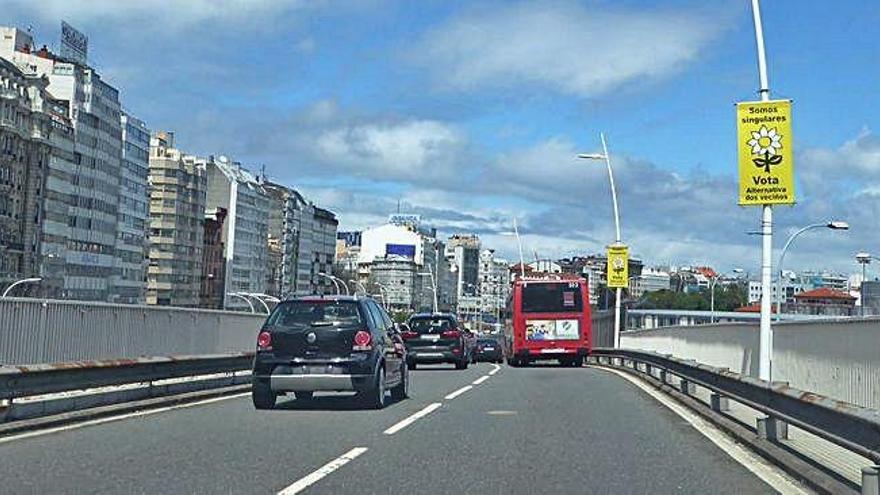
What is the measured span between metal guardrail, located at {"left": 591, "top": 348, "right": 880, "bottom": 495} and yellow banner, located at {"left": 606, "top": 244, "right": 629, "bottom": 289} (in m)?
21.2

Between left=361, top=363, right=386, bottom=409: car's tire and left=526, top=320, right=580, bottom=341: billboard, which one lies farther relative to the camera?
left=526, top=320, right=580, bottom=341: billboard

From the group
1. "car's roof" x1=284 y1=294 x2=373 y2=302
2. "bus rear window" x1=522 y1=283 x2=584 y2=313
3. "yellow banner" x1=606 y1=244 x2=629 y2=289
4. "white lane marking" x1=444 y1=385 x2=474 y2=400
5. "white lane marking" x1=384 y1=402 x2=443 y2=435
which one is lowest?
"white lane marking" x1=384 y1=402 x2=443 y2=435

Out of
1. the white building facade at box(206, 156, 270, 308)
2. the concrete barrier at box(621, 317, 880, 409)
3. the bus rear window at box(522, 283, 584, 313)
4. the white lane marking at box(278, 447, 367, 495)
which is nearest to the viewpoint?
the white lane marking at box(278, 447, 367, 495)

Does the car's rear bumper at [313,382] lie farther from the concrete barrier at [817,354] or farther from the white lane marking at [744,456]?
the concrete barrier at [817,354]

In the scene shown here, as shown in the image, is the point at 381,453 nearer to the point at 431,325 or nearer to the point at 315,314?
the point at 315,314

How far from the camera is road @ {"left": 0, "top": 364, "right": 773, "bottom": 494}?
28.3 feet

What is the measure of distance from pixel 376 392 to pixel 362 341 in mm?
825

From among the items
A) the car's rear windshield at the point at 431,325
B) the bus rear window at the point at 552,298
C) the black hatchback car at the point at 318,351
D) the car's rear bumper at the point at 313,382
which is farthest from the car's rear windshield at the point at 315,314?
the bus rear window at the point at 552,298

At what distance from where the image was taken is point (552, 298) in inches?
1518

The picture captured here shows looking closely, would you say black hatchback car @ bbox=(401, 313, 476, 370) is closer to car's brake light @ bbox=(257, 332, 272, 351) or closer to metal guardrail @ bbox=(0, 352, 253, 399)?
metal guardrail @ bbox=(0, 352, 253, 399)

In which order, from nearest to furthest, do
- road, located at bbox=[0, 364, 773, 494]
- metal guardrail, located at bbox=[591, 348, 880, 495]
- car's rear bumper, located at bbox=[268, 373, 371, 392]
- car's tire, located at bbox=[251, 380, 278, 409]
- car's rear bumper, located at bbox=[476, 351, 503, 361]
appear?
1. metal guardrail, located at bbox=[591, 348, 880, 495]
2. road, located at bbox=[0, 364, 773, 494]
3. car's rear bumper, located at bbox=[268, 373, 371, 392]
4. car's tire, located at bbox=[251, 380, 278, 409]
5. car's rear bumper, located at bbox=[476, 351, 503, 361]

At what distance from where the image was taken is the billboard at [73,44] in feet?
384

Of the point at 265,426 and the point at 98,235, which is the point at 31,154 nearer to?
the point at 98,235

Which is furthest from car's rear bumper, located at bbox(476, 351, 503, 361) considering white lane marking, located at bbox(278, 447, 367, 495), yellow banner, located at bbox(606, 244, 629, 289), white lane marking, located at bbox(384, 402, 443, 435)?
white lane marking, located at bbox(278, 447, 367, 495)
